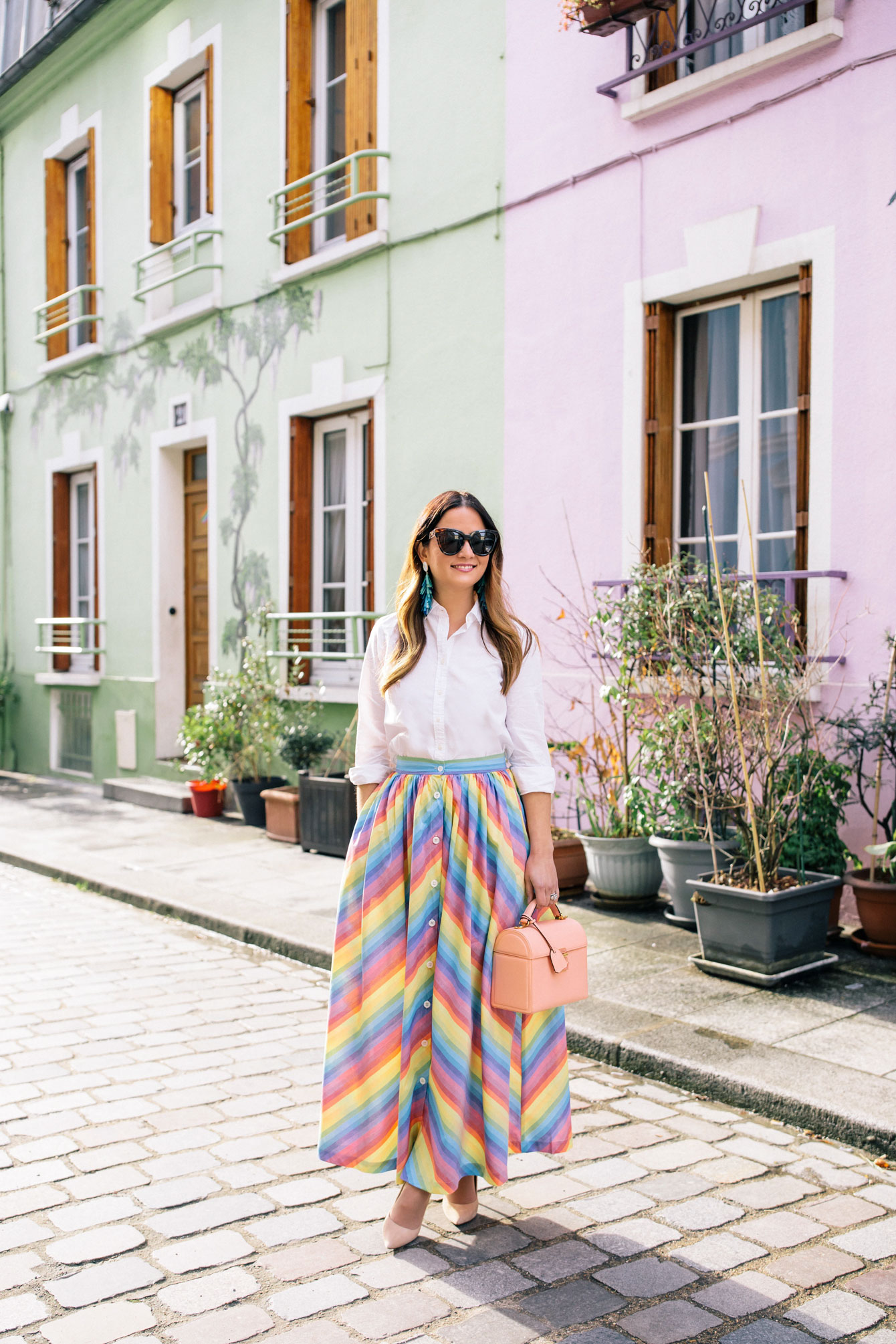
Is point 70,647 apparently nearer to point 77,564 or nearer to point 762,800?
point 77,564

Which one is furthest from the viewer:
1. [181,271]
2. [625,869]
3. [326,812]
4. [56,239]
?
[56,239]

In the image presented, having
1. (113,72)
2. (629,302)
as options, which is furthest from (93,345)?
(629,302)

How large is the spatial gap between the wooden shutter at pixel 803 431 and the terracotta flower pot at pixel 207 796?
5.64 metres

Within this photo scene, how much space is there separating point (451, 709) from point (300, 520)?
23.6ft

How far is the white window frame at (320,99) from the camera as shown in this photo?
990cm

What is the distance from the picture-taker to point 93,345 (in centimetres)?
1265

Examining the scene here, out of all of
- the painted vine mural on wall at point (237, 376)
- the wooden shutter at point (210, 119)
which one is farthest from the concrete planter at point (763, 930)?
the wooden shutter at point (210, 119)

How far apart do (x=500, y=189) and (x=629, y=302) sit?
1.51 metres

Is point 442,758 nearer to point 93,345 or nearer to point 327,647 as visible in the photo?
point 327,647

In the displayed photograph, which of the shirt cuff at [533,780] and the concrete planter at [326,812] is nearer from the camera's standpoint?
the shirt cuff at [533,780]

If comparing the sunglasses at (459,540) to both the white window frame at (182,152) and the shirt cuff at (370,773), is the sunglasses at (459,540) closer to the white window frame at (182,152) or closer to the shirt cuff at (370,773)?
the shirt cuff at (370,773)

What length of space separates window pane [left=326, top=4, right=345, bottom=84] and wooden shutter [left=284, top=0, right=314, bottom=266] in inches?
5.7

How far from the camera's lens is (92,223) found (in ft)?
43.0

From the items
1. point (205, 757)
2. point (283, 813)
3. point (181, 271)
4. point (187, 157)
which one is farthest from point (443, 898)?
point (187, 157)
